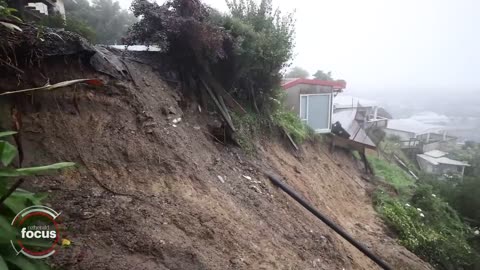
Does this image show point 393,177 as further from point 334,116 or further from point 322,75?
point 322,75

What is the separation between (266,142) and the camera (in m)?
6.87

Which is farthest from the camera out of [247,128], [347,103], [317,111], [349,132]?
[347,103]

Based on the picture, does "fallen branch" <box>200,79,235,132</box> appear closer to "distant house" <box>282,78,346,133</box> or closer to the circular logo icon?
the circular logo icon

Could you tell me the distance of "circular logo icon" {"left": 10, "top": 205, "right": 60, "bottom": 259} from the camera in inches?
68.6

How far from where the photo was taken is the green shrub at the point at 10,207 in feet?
5.38

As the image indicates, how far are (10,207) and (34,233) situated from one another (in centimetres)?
23

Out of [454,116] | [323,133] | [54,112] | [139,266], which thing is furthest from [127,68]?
[454,116]

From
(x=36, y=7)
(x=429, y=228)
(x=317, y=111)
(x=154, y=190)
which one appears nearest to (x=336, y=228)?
(x=154, y=190)

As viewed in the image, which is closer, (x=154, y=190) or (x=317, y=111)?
(x=154, y=190)

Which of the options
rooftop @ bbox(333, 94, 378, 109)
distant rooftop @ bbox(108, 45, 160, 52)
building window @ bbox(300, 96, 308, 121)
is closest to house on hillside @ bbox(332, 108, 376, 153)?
rooftop @ bbox(333, 94, 378, 109)

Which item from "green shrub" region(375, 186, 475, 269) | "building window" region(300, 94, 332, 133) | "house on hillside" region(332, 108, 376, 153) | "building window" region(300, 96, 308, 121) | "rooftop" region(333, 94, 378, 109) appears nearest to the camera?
"green shrub" region(375, 186, 475, 269)

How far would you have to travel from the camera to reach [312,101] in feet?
33.6

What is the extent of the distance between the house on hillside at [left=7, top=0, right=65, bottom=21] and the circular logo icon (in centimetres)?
410

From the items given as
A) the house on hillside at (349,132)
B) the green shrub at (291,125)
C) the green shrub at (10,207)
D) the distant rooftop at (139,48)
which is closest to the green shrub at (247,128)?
the green shrub at (291,125)
